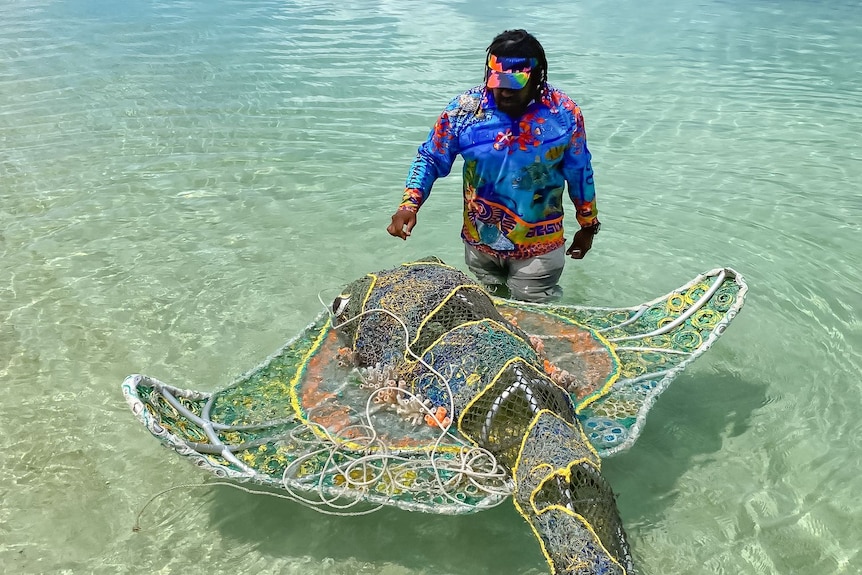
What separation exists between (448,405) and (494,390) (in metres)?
0.31

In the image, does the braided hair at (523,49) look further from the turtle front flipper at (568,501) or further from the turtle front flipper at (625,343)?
the turtle front flipper at (568,501)

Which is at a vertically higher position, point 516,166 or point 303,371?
point 516,166

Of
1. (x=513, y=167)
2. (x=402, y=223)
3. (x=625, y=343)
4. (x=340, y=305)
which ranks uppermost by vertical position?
(x=513, y=167)

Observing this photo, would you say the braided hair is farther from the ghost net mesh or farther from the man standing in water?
the ghost net mesh

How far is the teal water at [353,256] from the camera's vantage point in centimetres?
356

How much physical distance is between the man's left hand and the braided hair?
1046 mm

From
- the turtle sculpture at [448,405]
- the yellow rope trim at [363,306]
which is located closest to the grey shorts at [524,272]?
the turtle sculpture at [448,405]

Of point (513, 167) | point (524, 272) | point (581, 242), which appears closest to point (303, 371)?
point (524, 272)

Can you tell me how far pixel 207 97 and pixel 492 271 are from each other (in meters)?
7.33

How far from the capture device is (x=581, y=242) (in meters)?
4.67

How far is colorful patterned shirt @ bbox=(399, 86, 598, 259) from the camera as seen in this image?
4.09 m

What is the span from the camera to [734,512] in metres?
3.67

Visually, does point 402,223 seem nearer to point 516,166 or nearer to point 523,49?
point 516,166

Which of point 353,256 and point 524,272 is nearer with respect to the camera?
point 524,272
